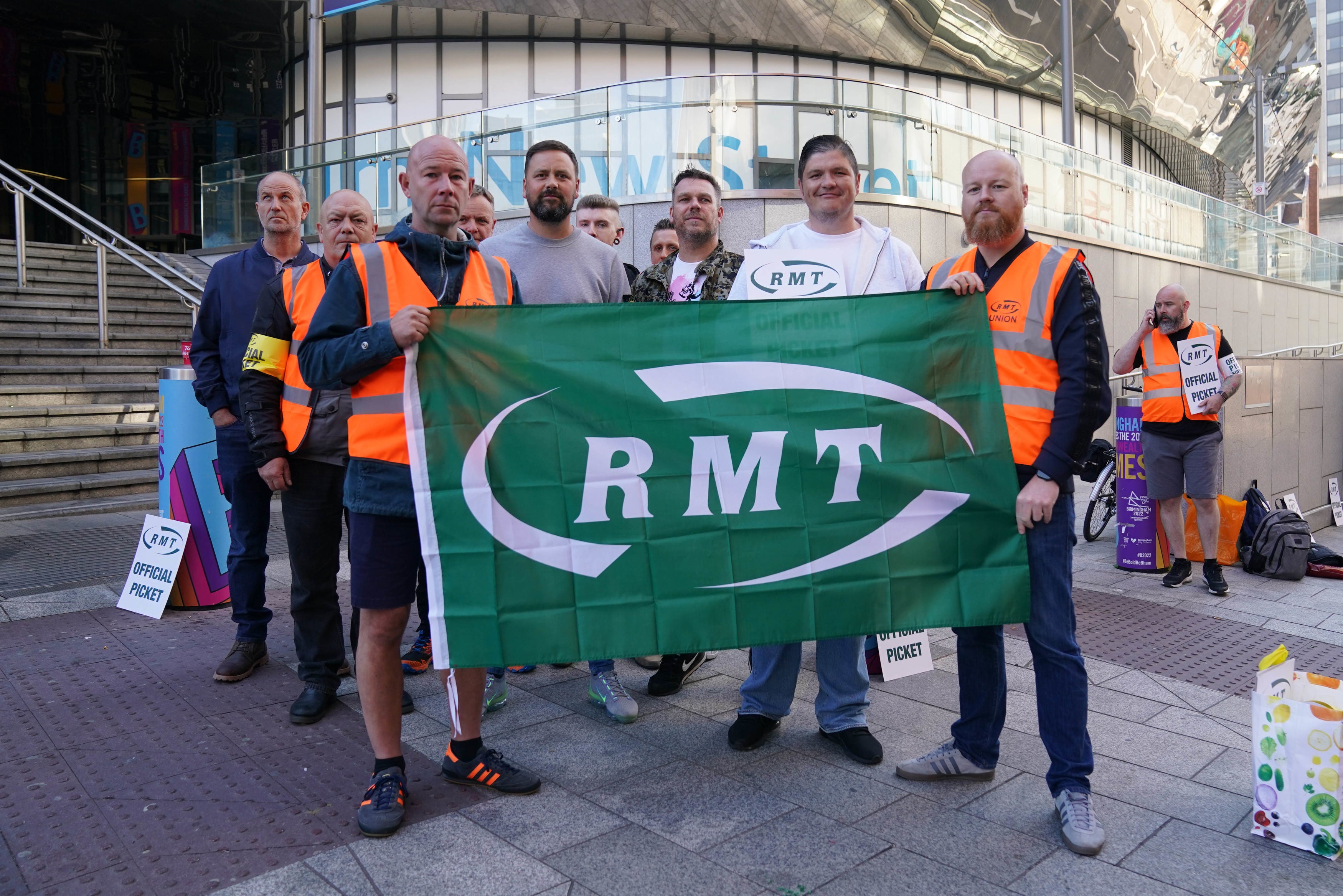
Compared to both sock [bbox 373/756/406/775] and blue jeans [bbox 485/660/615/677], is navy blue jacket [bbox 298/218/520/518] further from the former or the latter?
blue jeans [bbox 485/660/615/677]

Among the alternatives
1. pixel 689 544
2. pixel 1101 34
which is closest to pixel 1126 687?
pixel 689 544

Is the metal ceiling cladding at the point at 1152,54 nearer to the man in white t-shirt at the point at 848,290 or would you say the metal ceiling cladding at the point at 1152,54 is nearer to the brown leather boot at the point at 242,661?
the man in white t-shirt at the point at 848,290

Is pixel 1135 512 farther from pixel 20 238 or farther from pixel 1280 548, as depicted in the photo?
pixel 20 238

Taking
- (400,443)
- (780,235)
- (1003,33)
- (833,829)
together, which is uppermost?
(1003,33)

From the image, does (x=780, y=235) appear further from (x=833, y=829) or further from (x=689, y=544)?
(x=833, y=829)

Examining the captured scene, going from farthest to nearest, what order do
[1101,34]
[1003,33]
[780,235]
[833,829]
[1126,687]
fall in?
[1101,34] < [1003,33] < [1126,687] < [780,235] < [833,829]

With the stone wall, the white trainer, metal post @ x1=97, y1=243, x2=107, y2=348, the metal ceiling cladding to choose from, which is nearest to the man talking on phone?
the stone wall

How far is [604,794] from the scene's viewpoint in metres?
3.32

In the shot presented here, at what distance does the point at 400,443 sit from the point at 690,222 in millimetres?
1672

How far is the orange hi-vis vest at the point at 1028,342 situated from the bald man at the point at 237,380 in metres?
3.02

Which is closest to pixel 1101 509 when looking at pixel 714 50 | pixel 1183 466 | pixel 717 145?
pixel 1183 466

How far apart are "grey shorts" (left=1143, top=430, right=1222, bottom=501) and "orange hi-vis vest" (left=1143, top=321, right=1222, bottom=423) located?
6.1 inches

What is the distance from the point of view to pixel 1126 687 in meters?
4.54

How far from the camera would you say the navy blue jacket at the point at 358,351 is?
303 cm
